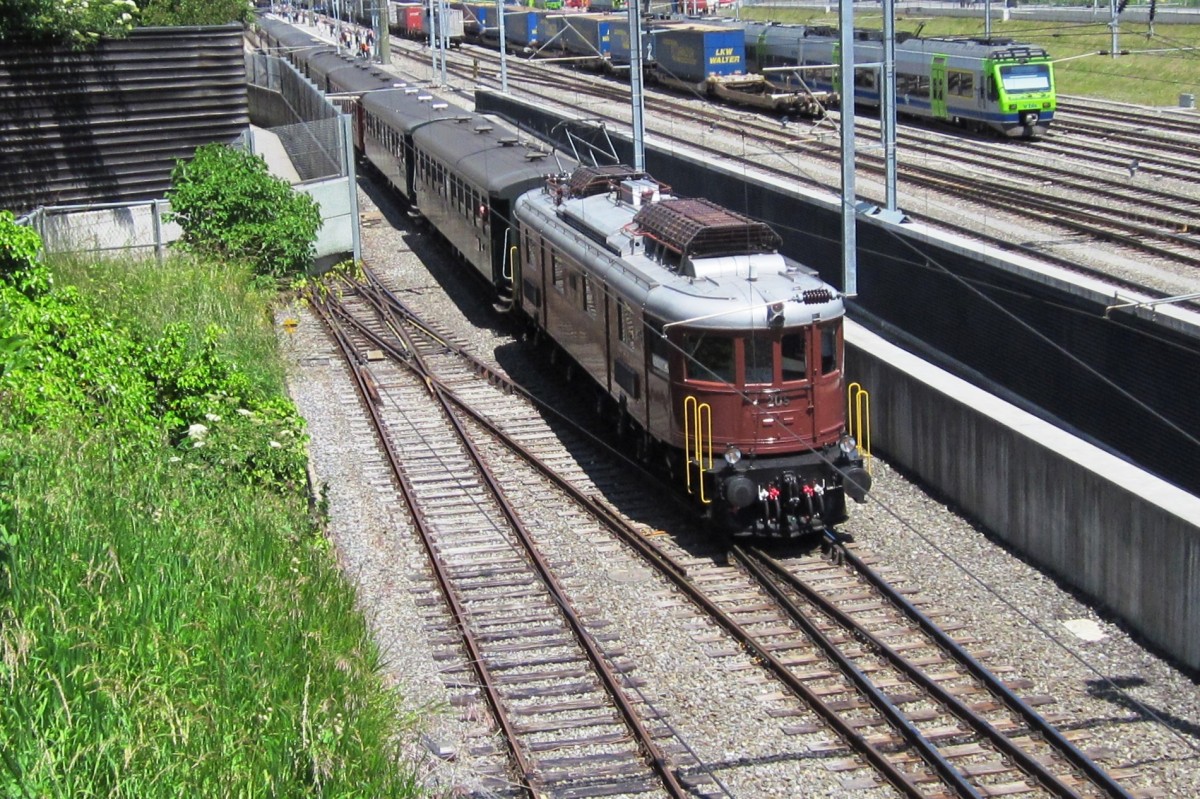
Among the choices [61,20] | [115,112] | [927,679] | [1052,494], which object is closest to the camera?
[927,679]

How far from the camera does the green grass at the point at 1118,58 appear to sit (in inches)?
1873

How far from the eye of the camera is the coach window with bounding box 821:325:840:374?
14.5m

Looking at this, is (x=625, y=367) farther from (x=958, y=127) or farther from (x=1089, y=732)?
(x=958, y=127)

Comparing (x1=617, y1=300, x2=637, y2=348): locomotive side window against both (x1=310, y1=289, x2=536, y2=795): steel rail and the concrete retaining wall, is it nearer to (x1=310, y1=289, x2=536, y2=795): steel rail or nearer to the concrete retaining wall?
(x1=310, y1=289, x2=536, y2=795): steel rail

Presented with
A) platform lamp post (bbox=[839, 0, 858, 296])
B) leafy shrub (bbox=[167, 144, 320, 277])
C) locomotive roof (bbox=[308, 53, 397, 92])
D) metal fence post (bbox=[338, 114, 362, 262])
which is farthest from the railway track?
locomotive roof (bbox=[308, 53, 397, 92])

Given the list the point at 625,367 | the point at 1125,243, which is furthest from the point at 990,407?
the point at 1125,243

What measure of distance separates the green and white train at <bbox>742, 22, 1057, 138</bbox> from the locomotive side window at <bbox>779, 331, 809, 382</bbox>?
2057cm

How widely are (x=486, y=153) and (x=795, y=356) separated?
1228 cm

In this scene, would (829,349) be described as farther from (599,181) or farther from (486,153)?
(486,153)

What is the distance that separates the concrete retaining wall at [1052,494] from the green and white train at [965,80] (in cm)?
1862

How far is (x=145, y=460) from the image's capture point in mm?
11984

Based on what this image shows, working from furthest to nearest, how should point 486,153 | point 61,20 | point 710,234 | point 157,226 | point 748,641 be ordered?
point 486,153 < point 157,226 < point 61,20 < point 710,234 < point 748,641

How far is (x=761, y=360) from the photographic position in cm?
1432

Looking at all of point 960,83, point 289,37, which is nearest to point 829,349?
point 960,83
